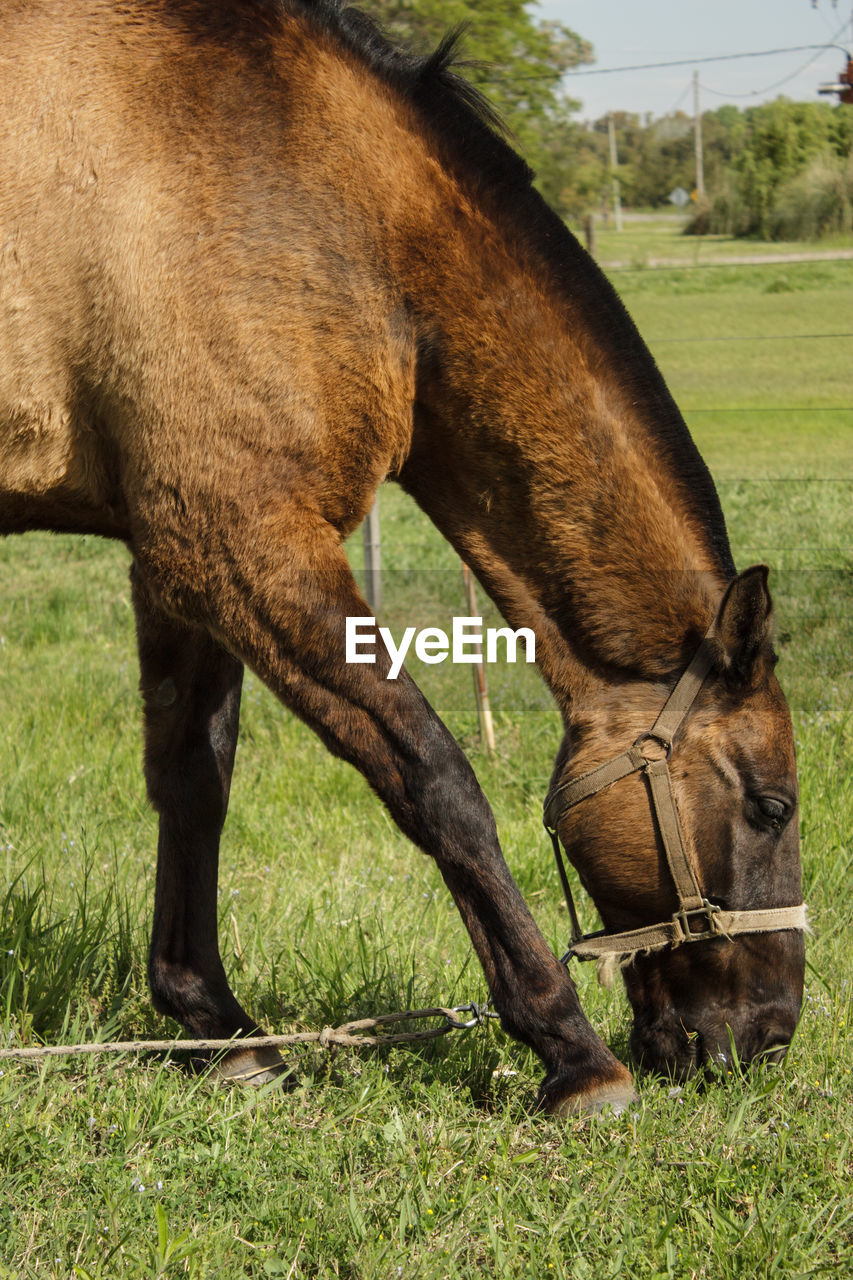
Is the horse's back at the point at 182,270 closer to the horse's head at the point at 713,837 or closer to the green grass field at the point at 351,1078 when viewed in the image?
the horse's head at the point at 713,837

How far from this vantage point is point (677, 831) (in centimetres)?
277

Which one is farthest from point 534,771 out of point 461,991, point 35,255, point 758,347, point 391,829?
point 758,347

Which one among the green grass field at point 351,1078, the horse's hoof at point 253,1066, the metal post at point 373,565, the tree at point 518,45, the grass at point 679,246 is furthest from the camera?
the tree at point 518,45

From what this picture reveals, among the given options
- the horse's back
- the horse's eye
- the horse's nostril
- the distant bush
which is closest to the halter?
the horse's eye

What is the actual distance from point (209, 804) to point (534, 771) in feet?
7.06

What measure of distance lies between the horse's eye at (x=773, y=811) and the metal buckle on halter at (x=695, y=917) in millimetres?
227

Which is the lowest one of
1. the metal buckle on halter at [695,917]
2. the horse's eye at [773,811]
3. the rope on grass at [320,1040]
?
the rope on grass at [320,1040]

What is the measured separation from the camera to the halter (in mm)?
2773

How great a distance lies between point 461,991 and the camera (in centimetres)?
348

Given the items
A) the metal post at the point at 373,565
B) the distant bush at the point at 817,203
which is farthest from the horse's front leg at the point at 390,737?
the distant bush at the point at 817,203

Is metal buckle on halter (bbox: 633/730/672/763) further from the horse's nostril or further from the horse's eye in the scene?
the horse's nostril

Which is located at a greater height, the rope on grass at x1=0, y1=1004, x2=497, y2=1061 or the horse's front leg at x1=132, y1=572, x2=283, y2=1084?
the horse's front leg at x1=132, y1=572, x2=283, y2=1084

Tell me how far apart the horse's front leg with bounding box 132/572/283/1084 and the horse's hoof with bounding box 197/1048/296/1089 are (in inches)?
2.4

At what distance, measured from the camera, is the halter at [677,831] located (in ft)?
9.10
